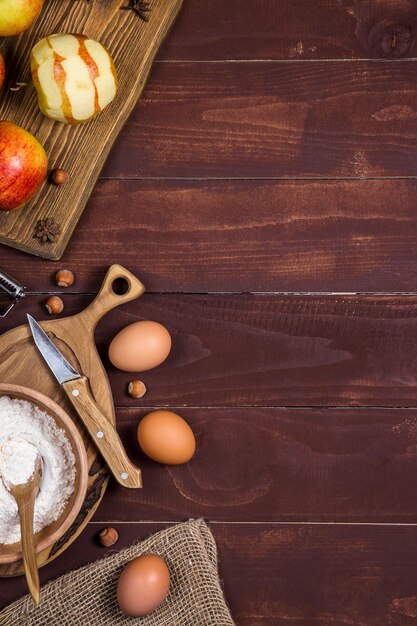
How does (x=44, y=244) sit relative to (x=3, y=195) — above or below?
below

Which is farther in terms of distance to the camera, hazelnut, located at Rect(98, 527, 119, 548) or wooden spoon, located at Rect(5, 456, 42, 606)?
hazelnut, located at Rect(98, 527, 119, 548)

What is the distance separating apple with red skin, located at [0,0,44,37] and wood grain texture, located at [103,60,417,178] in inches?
7.6

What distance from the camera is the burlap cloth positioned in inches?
43.3

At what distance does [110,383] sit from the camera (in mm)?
1137

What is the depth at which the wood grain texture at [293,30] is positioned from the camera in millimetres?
1135

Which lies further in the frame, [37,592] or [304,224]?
[304,224]

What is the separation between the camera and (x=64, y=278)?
112 centimetres

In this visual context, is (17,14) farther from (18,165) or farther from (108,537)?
(108,537)

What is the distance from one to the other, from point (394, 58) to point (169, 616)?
86 cm

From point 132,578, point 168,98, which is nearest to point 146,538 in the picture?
point 132,578

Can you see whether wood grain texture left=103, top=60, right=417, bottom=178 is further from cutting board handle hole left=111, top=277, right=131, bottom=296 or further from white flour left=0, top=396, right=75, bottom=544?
white flour left=0, top=396, right=75, bottom=544

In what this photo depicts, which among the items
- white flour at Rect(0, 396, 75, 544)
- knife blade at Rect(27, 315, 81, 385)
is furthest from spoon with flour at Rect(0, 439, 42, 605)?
knife blade at Rect(27, 315, 81, 385)

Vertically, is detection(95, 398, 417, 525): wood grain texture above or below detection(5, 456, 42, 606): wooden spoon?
below

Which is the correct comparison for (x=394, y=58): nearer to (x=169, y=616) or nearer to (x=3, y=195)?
(x=3, y=195)
